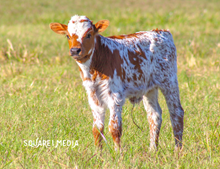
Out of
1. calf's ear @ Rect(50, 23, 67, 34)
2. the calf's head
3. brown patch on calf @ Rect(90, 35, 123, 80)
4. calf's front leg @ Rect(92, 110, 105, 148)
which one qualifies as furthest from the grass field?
calf's ear @ Rect(50, 23, 67, 34)

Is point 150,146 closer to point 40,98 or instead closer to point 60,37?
point 40,98

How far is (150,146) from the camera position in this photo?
4527 mm

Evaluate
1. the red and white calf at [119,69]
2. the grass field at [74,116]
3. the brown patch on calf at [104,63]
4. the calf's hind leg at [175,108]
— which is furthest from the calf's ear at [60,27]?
the calf's hind leg at [175,108]

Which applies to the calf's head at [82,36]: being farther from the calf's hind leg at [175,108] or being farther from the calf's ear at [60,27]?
the calf's hind leg at [175,108]

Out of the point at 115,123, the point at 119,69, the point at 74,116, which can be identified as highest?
the point at 119,69

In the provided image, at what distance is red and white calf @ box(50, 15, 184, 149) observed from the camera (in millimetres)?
4031

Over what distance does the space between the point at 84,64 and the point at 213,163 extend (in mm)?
1964

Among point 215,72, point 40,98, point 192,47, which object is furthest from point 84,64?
point 192,47

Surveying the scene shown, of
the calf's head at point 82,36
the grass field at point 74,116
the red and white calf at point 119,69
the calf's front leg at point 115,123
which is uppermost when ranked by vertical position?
the calf's head at point 82,36

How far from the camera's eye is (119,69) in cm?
417

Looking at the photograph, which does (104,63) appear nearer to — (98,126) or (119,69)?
(119,69)

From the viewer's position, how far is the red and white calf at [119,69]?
403 centimetres

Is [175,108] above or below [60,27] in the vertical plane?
below

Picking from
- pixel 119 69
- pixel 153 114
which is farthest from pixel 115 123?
pixel 153 114
